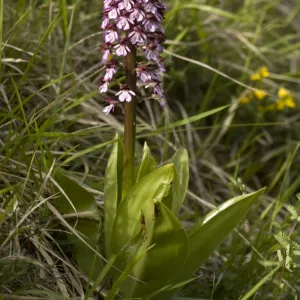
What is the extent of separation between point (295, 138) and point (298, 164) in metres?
0.29

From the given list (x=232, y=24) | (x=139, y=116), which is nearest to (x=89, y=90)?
(x=139, y=116)

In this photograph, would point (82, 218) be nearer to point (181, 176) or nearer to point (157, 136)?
point (181, 176)

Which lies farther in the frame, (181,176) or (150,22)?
(181,176)

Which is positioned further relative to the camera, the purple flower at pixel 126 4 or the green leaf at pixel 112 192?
the green leaf at pixel 112 192

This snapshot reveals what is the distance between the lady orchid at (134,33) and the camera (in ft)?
5.98

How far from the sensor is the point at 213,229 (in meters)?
2.10

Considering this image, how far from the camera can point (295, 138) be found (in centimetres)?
418

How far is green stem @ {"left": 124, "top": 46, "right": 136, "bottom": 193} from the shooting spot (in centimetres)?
194

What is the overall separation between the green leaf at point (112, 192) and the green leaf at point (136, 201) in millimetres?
86

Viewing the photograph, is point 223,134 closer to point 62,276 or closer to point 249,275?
point 249,275

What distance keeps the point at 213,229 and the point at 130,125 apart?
514 mm

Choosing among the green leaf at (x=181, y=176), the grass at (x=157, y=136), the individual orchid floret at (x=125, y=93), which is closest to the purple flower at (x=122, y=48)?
the individual orchid floret at (x=125, y=93)

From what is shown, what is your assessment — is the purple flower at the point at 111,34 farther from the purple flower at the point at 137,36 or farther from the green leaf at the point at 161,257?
the green leaf at the point at 161,257

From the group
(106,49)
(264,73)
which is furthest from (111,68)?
(264,73)
